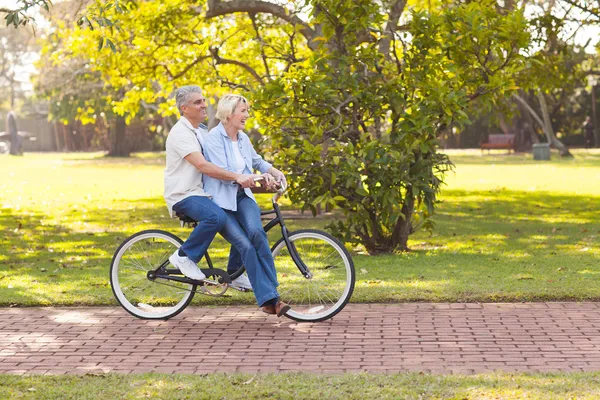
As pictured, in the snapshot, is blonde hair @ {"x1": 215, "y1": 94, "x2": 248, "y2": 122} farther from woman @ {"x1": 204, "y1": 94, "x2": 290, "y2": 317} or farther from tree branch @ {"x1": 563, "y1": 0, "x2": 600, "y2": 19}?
tree branch @ {"x1": 563, "y1": 0, "x2": 600, "y2": 19}

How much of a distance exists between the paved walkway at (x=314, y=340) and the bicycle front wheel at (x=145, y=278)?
0.36 feet

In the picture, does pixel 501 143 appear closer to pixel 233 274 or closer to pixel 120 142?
pixel 120 142

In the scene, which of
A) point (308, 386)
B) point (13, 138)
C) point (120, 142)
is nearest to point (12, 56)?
point (13, 138)

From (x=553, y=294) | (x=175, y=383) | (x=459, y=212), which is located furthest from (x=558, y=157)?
(x=175, y=383)

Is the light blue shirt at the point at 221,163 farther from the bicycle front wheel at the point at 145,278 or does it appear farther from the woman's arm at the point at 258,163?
the bicycle front wheel at the point at 145,278

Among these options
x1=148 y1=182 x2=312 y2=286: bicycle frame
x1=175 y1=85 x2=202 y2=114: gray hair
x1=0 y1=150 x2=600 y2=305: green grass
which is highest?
x1=175 y1=85 x2=202 y2=114: gray hair

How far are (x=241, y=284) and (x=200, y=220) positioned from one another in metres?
0.58

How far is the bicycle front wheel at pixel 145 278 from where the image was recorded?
788 cm

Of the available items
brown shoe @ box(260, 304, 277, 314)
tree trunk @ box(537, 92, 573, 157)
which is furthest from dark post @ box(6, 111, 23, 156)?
brown shoe @ box(260, 304, 277, 314)

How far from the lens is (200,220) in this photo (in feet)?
24.9

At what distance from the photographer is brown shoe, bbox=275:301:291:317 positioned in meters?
7.52

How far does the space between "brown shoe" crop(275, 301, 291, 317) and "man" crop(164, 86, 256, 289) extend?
1.05 feet

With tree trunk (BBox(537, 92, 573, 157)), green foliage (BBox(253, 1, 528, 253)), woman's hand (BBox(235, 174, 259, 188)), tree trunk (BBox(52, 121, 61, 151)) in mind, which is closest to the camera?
woman's hand (BBox(235, 174, 259, 188))

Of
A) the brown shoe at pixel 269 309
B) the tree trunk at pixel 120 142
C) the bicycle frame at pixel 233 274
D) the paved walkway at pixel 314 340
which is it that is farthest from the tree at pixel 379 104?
the tree trunk at pixel 120 142
